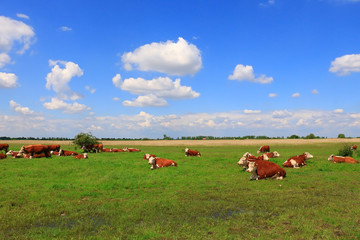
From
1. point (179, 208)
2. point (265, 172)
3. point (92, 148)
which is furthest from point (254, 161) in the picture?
point (92, 148)

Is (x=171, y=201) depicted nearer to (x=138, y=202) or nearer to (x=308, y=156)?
(x=138, y=202)

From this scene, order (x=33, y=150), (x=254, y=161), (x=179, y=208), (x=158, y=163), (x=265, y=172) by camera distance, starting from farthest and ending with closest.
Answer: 1. (x=33, y=150)
2. (x=158, y=163)
3. (x=254, y=161)
4. (x=265, y=172)
5. (x=179, y=208)

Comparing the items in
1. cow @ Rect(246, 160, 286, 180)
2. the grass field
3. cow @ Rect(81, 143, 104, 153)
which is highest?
cow @ Rect(81, 143, 104, 153)

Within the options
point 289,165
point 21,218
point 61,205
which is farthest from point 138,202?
point 289,165

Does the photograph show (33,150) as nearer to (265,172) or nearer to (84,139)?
(84,139)

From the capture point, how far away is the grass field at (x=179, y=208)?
6383 millimetres

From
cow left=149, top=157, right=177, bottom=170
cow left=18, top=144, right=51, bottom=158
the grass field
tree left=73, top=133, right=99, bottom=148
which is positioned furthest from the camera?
tree left=73, top=133, right=99, bottom=148

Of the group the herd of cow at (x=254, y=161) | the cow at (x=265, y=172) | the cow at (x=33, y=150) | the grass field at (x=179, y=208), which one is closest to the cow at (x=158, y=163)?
the herd of cow at (x=254, y=161)

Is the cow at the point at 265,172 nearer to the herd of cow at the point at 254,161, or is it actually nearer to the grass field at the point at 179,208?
the herd of cow at the point at 254,161

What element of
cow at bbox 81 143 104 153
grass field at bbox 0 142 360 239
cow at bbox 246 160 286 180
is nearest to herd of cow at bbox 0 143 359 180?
cow at bbox 246 160 286 180

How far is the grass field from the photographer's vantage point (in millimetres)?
6383

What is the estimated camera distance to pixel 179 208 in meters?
8.30

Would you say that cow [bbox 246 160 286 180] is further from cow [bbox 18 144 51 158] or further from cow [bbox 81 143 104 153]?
cow [bbox 81 143 104 153]

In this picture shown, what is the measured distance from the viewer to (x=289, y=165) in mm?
18531
